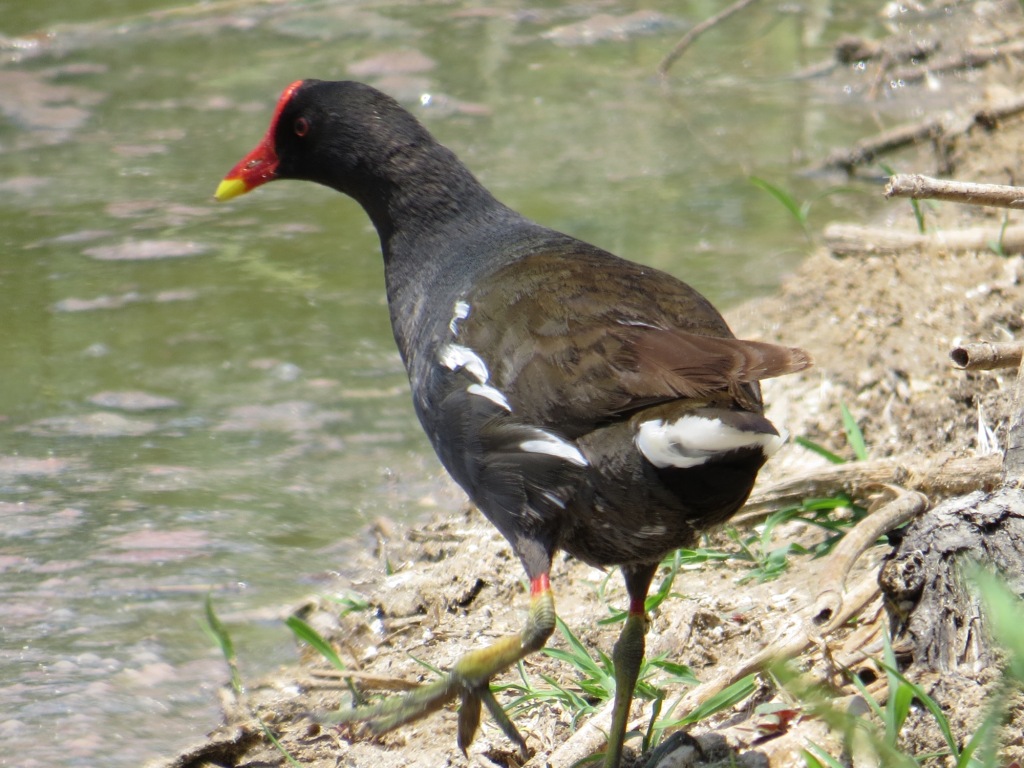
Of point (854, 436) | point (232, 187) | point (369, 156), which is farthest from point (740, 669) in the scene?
point (232, 187)

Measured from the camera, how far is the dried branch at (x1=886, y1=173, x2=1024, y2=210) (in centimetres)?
272

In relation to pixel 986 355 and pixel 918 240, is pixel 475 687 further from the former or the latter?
pixel 918 240

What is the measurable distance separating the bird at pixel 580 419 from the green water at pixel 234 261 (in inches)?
39.0

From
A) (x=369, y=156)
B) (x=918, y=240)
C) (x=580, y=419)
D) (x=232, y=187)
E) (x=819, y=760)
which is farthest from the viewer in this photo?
(x=918, y=240)

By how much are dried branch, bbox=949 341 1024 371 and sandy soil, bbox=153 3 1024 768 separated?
0.88 ft

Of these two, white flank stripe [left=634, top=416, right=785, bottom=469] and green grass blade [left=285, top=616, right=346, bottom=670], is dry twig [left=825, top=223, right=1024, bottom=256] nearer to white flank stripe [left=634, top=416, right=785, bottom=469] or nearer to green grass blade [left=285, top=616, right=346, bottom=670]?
white flank stripe [left=634, top=416, right=785, bottom=469]

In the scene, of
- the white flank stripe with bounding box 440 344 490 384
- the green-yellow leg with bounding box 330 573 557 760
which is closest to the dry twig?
the white flank stripe with bounding box 440 344 490 384

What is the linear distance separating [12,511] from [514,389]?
2.06 m

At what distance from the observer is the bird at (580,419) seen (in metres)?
2.30

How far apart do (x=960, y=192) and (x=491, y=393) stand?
110 cm

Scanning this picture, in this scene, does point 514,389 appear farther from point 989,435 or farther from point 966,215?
point 966,215

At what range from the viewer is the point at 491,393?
2584 millimetres

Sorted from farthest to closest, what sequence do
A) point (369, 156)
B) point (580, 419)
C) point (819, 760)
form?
point (369, 156) < point (580, 419) < point (819, 760)

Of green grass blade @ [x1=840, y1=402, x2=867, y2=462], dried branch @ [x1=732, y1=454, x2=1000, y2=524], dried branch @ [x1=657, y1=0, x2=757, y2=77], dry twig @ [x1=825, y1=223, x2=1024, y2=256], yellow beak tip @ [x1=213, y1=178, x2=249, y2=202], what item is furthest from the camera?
dried branch @ [x1=657, y1=0, x2=757, y2=77]
